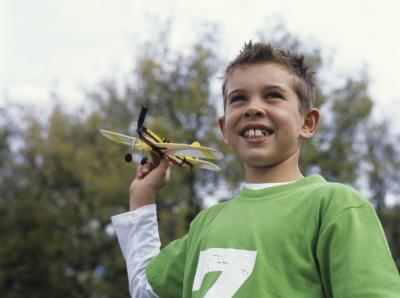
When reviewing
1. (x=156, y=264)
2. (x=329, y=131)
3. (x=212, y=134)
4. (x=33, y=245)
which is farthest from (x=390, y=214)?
(x=156, y=264)

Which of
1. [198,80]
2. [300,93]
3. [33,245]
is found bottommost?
[33,245]

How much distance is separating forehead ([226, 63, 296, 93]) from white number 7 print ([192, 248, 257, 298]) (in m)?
0.52

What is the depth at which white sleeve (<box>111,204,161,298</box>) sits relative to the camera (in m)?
2.18

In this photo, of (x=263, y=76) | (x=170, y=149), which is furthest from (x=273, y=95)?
(x=170, y=149)

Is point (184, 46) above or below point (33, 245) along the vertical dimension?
above

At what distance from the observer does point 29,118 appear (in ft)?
71.1

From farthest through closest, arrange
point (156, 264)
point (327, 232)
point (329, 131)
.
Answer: point (329, 131) → point (156, 264) → point (327, 232)

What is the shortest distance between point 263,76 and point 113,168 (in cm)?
1668

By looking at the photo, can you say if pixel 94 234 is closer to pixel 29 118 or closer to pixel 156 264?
pixel 29 118

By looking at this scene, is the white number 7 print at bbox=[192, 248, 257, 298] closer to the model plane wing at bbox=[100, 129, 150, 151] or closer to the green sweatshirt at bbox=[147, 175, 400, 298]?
the green sweatshirt at bbox=[147, 175, 400, 298]

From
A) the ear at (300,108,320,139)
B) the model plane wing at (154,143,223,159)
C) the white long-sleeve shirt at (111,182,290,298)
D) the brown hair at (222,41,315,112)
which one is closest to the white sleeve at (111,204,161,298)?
the white long-sleeve shirt at (111,182,290,298)

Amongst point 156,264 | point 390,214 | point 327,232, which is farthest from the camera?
point 390,214

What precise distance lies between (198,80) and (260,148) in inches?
634

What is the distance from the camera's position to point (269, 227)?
68.0 inches
